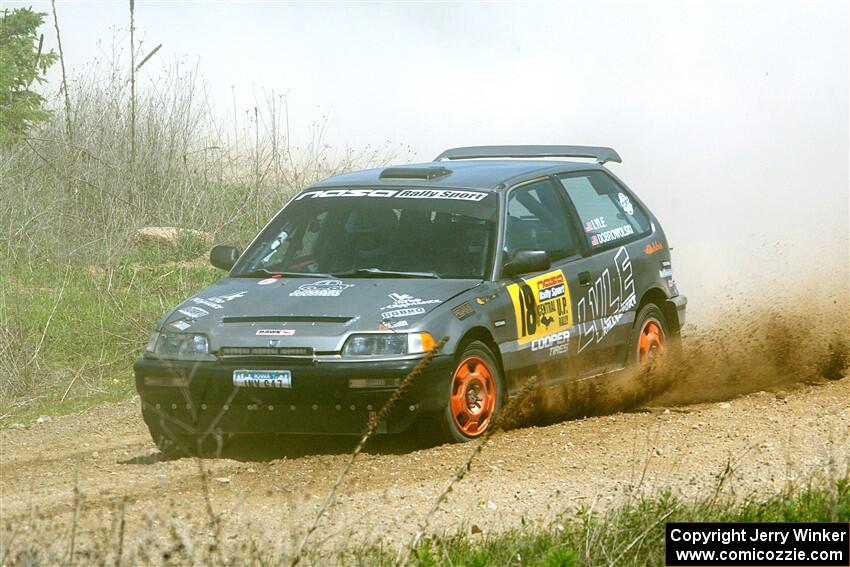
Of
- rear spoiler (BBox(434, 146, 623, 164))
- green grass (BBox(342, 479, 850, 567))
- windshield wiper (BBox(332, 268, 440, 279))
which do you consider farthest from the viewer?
rear spoiler (BBox(434, 146, 623, 164))

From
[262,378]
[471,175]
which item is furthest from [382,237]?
[262,378]

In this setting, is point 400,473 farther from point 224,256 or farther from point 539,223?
point 539,223

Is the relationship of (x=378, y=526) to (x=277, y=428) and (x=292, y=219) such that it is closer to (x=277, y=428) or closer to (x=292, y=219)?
(x=277, y=428)

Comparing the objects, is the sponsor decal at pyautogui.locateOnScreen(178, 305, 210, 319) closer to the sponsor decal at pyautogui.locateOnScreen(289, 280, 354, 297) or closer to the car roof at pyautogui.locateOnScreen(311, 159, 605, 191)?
the sponsor decal at pyautogui.locateOnScreen(289, 280, 354, 297)

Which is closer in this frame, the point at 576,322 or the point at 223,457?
the point at 223,457

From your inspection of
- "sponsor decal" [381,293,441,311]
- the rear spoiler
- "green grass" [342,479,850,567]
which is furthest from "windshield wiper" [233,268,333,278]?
"green grass" [342,479,850,567]

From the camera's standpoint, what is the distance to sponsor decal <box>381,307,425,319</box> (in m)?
8.20

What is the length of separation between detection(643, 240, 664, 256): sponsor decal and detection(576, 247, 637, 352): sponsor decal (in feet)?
1.16

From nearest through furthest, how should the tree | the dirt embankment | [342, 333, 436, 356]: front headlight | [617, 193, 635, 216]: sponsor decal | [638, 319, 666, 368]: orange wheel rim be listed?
the dirt embankment
[342, 333, 436, 356]: front headlight
[638, 319, 666, 368]: orange wheel rim
[617, 193, 635, 216]: sponsor decal
the tree

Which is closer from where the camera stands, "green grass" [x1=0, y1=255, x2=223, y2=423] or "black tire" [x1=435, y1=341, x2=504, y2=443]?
"black tire" [x1=435, y1=341, x2=504, y2=443]

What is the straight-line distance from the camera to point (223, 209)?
1739 cm

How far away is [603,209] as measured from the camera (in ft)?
34.3

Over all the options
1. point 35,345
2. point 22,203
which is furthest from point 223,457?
point 22,203

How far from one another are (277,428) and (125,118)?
35.5 feet
